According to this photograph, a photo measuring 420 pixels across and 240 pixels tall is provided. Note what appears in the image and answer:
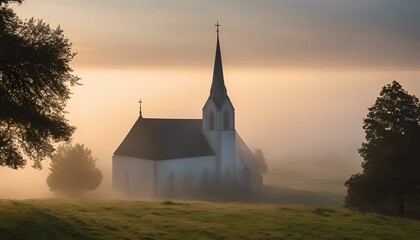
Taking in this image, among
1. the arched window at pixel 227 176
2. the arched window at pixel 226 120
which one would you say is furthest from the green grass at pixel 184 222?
the arched window at pixel 226 120

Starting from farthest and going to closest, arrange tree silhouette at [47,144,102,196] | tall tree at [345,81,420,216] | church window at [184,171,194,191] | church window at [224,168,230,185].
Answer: church window at [224,168,230,185], tree silhouette at [47,144,102,196], church window at [184,171,194,191], tall tree at [345,81,420,216]

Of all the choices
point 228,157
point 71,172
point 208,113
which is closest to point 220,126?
point 208,113

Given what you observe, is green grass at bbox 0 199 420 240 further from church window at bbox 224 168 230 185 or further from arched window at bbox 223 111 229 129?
arched window at bbox 223 111 229 129

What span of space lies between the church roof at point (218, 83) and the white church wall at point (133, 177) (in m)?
15.7

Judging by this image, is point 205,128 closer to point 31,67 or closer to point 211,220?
point 211,220

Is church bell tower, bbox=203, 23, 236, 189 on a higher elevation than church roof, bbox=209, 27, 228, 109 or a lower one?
lower

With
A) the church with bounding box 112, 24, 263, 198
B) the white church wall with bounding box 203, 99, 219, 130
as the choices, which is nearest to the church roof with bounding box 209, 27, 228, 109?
the church with bounding box 112, 24, 263, 198

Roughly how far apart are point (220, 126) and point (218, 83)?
672 centimetres

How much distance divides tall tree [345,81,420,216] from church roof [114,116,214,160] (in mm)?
32179

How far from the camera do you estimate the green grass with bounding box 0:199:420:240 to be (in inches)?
958

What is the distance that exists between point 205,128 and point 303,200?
62.1 ft

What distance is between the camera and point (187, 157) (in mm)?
70312

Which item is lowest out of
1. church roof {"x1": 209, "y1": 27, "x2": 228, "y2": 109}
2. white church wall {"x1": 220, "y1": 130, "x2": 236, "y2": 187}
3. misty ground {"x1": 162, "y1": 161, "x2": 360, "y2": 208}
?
misty ground {"x1": 162, "y1": 161, "x2": 360, "y2": 208}

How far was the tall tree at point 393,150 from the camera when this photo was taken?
40875 mm
